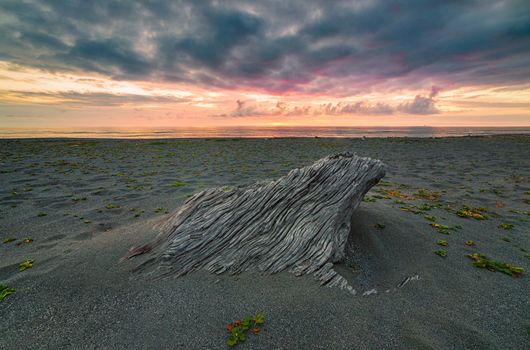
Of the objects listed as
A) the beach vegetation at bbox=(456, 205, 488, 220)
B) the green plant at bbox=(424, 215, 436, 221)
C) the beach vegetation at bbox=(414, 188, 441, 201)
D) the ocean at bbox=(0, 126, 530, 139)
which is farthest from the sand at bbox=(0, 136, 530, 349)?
the ocean at bbox=(0, 126, 530, 139)

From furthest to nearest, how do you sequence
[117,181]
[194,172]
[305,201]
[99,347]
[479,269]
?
[194,172] < [117,181] < [305,201] < [479,269] < [99,347]

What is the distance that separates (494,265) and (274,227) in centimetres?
400

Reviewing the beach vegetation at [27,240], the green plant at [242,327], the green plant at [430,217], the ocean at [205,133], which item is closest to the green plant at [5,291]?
the beach vegetation at [27,240]

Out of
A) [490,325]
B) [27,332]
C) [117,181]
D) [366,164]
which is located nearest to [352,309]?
[490,325]

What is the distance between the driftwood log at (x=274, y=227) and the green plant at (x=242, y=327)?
89 centimetres

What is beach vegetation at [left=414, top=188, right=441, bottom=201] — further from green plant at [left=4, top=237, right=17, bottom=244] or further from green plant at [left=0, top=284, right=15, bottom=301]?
green plant at [left=4, top=237, right=17, bottom=244]

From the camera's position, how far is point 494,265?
14.9 ft

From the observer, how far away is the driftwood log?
13.6 ft

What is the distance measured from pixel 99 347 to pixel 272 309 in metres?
2.08

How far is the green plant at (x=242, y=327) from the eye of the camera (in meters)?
2.97

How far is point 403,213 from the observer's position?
22.2 feet

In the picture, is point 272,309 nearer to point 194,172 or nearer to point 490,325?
point 490,325

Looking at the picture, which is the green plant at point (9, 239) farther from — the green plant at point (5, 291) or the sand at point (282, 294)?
the green plant at point (5, 291)

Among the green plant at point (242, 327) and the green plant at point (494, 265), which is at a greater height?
the green plant at point (242, 327)
